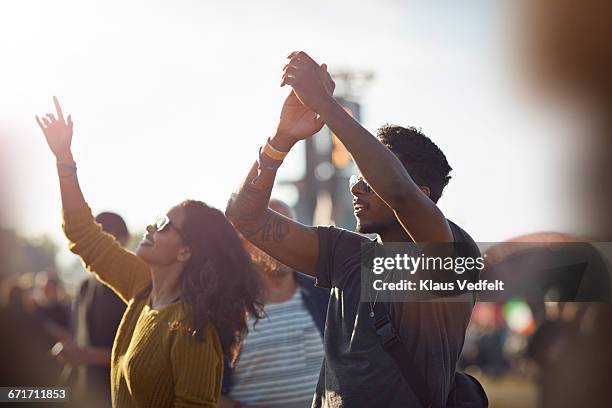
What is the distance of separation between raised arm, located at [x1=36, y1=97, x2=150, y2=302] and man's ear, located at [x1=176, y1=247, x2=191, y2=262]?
362 mm

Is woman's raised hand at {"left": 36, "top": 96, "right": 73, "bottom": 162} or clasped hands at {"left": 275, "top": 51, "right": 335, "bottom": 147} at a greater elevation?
woman's raised hand at {"left": 36, "top": 96, "right": 73, "bottom": 162}

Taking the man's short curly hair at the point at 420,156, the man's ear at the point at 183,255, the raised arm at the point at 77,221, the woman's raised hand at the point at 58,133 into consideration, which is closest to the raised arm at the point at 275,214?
the man's short curly hair at the point at 420,156

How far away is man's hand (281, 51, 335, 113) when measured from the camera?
9.32ft

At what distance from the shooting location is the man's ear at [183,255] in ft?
13.0

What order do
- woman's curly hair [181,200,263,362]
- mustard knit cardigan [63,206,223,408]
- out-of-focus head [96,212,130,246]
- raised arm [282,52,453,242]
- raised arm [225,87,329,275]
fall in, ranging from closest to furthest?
1. raised arm [282,52,453,242]
2. raised arm [225,87,329,275]
3. mustard knit cardigan [63,206,223,408]
4. woman's curly hair [181,200,263,362]
5. out-of-focus head [96,212,130,246]

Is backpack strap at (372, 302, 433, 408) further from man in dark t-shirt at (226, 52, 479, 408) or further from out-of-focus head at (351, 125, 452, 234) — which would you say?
out-of-focus head at (351, 125, 452, 234)

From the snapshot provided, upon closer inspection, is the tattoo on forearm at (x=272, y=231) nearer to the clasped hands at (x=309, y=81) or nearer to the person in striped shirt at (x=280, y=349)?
the clasped hands at (x=309, y=81)

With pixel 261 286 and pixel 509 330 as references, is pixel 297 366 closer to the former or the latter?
pixel 261 286

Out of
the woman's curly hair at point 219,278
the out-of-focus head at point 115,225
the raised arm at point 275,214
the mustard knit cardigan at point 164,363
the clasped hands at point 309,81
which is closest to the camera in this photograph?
the clasped hands at point 309,81

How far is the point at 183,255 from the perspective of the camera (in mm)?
3975

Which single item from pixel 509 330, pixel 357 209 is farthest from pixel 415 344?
pixel 509 330

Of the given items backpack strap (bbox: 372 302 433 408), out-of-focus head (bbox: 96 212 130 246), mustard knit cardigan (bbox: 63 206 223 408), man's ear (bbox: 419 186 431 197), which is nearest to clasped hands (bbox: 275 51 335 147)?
man's ear (bbox: 419 186 431 197)

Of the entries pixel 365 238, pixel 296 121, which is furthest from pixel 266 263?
pixel 296 121

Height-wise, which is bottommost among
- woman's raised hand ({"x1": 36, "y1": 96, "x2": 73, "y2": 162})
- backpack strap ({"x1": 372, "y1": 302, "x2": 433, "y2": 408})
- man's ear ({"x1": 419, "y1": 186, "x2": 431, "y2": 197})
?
backpack strap ({"x1": 372, "y1": 302, "x2": 433, "y2": 408})
